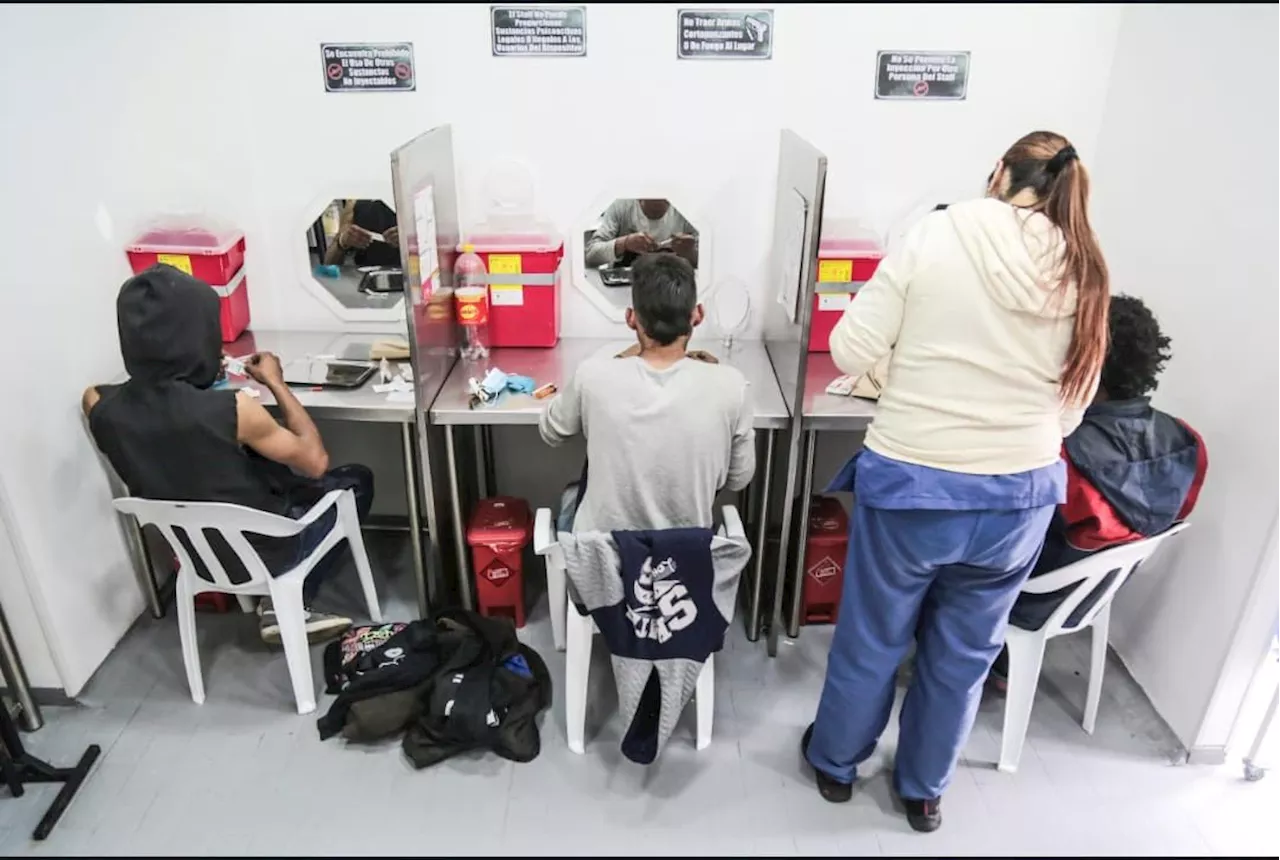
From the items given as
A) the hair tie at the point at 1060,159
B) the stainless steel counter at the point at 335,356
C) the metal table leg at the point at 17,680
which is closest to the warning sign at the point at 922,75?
the hair tie at the point at 1060,159

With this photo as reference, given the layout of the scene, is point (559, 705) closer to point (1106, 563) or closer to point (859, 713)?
point (859, 713)

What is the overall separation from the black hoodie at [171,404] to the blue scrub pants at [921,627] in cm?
140

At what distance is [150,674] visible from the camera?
2.44 meters

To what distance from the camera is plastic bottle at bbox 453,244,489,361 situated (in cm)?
255

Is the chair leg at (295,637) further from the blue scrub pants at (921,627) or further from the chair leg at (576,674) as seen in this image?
Answer: the blue scrub pants at (921,627)

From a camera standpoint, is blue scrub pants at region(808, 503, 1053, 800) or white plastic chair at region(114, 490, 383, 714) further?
white plastic chair at region(114, 490, 383, 714)

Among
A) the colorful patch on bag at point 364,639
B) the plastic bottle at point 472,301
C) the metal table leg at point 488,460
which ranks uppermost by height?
the plastic bottle at point 472,301

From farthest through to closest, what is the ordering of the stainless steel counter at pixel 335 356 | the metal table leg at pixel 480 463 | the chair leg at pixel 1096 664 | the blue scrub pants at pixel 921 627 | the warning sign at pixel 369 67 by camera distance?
1. the metal table leg at pixel 480 463
2. the warning sign at pixel 369 67
3. the stainless steel counter at pixel 335 356
4. the chair leg at pixel 1096 664
5. the blue scrub pants at pixel 921 627

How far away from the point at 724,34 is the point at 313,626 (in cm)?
204

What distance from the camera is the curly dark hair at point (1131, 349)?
187 centimetres

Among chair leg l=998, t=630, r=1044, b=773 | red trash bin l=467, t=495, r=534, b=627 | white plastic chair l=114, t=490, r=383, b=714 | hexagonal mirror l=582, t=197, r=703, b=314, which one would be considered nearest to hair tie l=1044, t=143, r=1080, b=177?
chair leg l=998, t=630, r=1044, b=773

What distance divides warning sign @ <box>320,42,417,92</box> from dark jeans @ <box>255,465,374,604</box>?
1097 millimetres

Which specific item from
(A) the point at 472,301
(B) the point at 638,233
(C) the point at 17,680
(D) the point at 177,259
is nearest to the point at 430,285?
(A) the point at 472,301

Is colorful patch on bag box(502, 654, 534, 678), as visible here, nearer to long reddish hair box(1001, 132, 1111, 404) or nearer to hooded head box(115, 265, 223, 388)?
hooded head box(115, 265, 223, 388)
